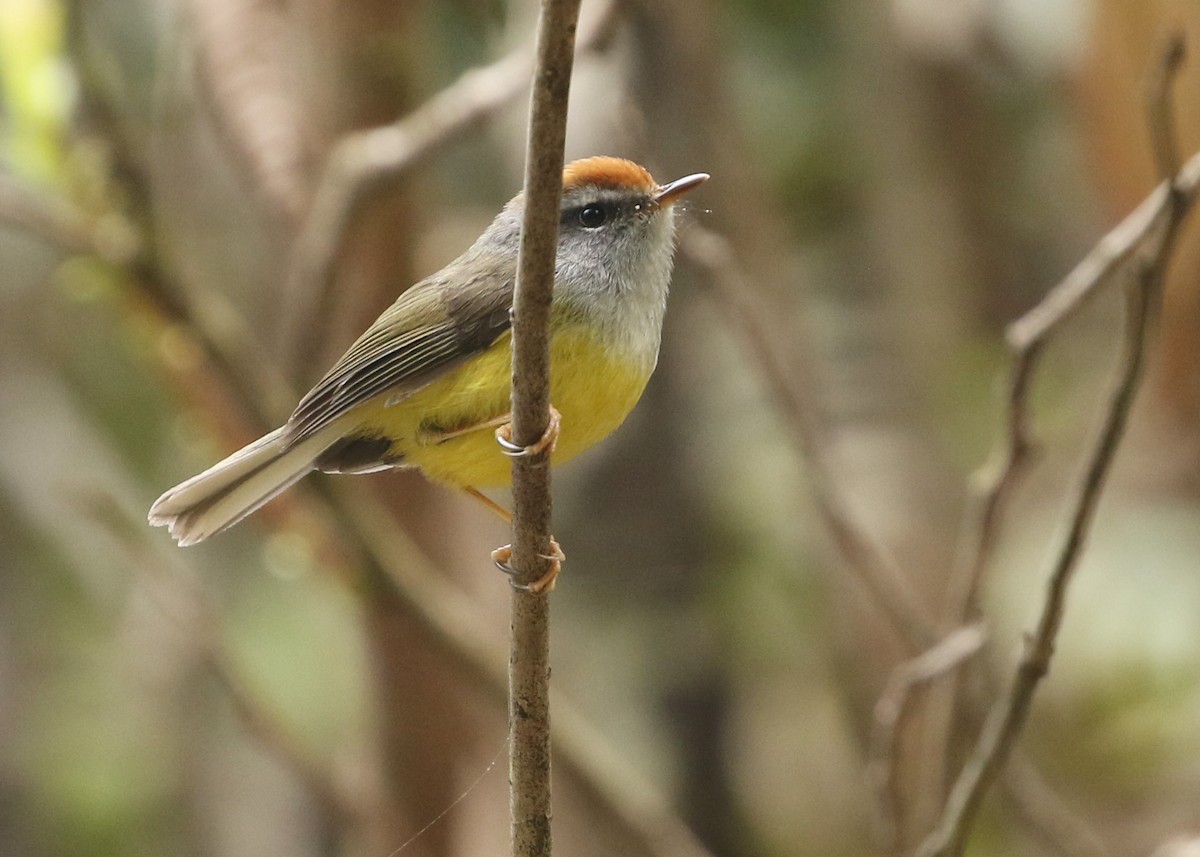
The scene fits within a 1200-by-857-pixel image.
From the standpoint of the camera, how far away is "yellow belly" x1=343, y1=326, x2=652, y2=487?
2.41 metres

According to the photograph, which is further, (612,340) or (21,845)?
(21,845)

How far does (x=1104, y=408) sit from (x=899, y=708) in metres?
0.82

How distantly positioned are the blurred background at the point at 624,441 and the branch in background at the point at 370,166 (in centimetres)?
2

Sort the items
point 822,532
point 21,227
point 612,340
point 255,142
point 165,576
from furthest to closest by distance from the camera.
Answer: point 822,532 → point 255,142 → point 165,576 → point 21,227 → point 612,340

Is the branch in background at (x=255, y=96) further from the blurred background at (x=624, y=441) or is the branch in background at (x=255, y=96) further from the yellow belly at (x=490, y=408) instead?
the yellow belly at (x=490, y=408)

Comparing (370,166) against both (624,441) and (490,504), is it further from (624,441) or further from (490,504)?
(624,441)

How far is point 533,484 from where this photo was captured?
5.88 feet

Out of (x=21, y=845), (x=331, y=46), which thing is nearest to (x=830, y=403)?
(x=331, y=46)

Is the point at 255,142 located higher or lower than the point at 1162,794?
higher

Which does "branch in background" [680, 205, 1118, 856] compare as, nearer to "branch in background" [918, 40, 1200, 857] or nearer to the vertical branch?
"branch in background" [918, 40, 1200, 857]

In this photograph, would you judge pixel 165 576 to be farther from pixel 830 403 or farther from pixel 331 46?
pixel 830 403

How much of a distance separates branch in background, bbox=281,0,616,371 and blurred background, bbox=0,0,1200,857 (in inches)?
0.7

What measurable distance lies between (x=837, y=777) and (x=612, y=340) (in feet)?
11.5

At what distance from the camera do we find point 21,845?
5914 millimetres
